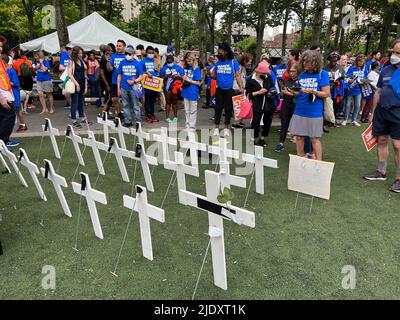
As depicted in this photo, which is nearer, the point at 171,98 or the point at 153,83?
the point at 153,83

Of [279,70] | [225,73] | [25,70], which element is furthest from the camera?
[25,70]

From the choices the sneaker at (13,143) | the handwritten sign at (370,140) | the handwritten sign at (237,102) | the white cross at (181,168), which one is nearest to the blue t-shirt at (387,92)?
the handwritten sign at (370,140)

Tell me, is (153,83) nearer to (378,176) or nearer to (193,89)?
(193,89)

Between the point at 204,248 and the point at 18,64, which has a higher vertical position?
the point at 18,64

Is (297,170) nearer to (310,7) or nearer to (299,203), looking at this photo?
(299,203)

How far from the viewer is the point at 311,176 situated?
13.6ft

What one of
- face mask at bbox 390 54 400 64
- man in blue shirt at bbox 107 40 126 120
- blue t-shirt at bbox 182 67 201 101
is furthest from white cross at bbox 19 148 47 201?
A: man in blue shirt at bbox 107 40 126 120

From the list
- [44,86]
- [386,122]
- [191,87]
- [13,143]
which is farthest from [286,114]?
[44,86]

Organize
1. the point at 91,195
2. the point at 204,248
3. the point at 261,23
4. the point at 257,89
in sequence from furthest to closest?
the point at 261,23 → the point at 257,89 → the point at 204,248 → the point at 91,195

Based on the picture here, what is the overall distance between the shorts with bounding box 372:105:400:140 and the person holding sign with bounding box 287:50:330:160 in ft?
2.43

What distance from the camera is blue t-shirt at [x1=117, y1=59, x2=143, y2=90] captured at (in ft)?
27.8

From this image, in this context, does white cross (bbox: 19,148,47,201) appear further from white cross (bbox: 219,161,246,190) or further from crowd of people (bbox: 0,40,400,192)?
white cross (bbox: 219,161,246,190)

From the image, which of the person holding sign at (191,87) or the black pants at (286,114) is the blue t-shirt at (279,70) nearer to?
the person holding sign at (191,87)

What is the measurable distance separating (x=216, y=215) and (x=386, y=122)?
3.58 m
